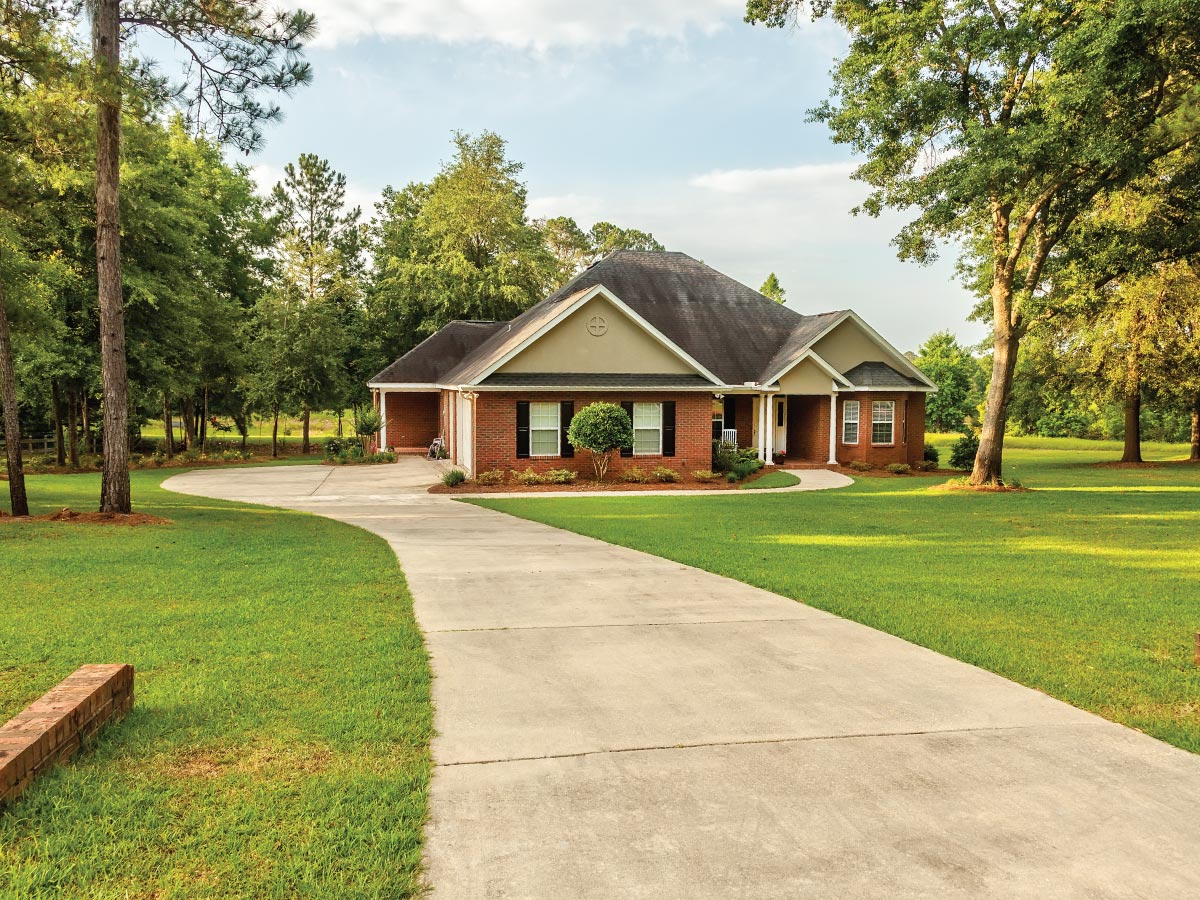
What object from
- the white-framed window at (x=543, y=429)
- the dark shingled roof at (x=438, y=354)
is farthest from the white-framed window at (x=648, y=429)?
the dark shingled roof at (x=438, y=354)

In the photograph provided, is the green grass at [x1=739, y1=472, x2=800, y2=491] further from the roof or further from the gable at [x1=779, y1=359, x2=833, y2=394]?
the roof

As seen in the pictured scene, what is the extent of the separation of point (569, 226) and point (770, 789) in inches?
2460

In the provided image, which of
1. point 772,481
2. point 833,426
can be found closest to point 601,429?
point 772,481

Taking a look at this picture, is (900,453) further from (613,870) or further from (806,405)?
(613,870)

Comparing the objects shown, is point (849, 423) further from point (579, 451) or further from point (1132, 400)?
point (1132, 400)

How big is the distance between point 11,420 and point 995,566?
574 inches

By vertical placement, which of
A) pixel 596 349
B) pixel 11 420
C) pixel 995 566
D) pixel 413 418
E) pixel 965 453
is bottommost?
pixel 995 566

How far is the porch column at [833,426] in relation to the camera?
27.2 m

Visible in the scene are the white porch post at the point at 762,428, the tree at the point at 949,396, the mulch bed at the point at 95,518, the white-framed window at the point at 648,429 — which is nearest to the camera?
the mulch bed at the point at 95,518

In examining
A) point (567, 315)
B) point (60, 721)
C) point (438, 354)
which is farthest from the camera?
point (438, 354)

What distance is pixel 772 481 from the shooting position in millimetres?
22797

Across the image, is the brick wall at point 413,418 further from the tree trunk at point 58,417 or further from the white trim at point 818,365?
the white trim at point 818,365

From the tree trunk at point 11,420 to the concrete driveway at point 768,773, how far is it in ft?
31.7

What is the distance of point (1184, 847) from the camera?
329 cm
